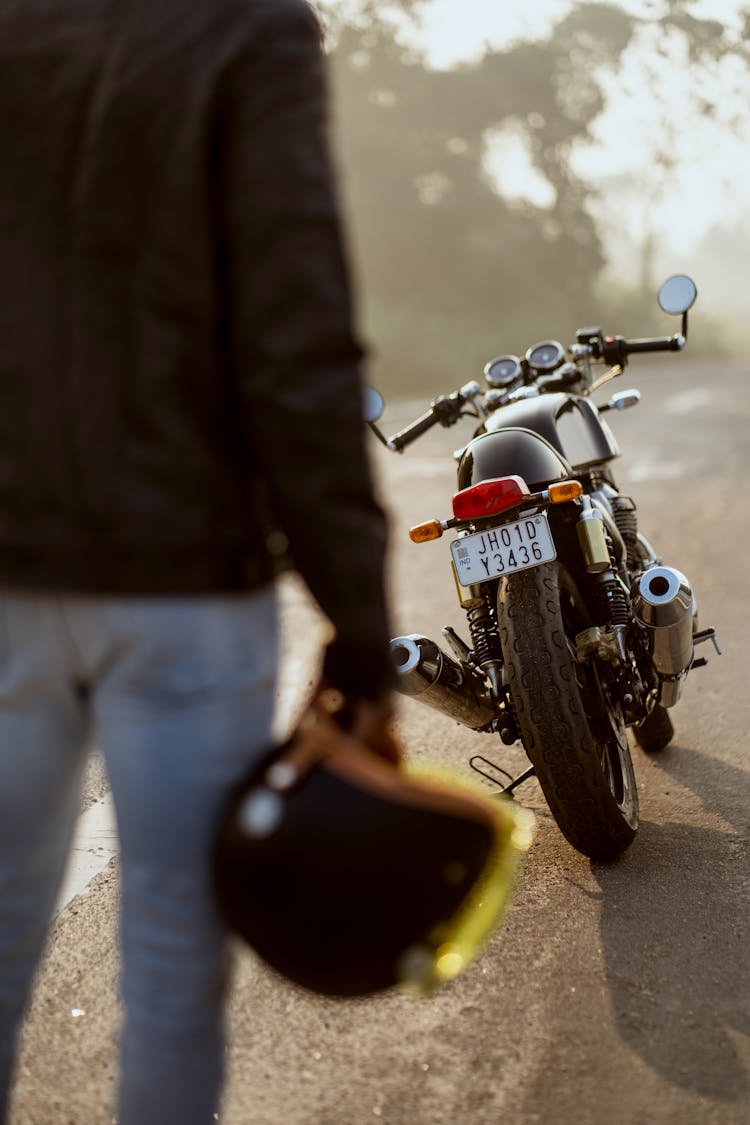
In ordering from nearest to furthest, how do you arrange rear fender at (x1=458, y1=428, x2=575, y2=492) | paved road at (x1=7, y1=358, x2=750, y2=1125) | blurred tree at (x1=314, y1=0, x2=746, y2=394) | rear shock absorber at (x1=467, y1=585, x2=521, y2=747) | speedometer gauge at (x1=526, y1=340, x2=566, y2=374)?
paved road at (x1=7, y1=358, x2=750, y2=1125) < rear fender at (x1=458, y1=428, x2=575, y2=492) < rear shock absorber at (x1=467, y1=585, x2=521, y2=747) < speedometer gauge at (x1=526, y1=340, x2=566, y2=374) < blurred tree at (x1=314, y1=0, x2=746, y2=394)

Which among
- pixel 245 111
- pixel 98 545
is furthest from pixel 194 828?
pixel 245 111

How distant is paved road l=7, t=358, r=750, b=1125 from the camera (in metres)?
2.71

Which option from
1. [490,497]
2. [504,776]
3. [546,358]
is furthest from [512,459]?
[504,776]

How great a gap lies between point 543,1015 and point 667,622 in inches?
55.8

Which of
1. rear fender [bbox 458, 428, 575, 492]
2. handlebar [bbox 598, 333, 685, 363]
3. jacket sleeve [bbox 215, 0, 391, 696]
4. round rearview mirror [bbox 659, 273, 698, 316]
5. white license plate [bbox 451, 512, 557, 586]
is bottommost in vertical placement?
white license plate [bbox 451, 512, 557, 586]

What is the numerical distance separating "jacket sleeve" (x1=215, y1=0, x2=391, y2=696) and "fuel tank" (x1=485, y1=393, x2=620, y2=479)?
7.85 ft

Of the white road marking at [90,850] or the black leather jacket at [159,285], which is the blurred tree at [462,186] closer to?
the white road marking at [90,850]

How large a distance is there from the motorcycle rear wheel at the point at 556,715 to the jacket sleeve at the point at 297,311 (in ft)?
6.30

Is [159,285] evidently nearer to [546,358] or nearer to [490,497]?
[490,497]

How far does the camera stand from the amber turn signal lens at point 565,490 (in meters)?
3.76

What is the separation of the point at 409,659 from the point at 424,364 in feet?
95.4

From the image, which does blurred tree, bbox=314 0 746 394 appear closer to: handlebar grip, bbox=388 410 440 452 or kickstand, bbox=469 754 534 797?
handlebar grip, bbox=388 410 440 452

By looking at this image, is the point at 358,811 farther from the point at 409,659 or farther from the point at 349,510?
the point at 409,659

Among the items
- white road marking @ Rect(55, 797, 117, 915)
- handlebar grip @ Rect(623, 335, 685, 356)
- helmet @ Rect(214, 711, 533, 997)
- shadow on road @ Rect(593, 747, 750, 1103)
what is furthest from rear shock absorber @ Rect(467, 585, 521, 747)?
helmet @ Rect(214, 711, 533, 997)
